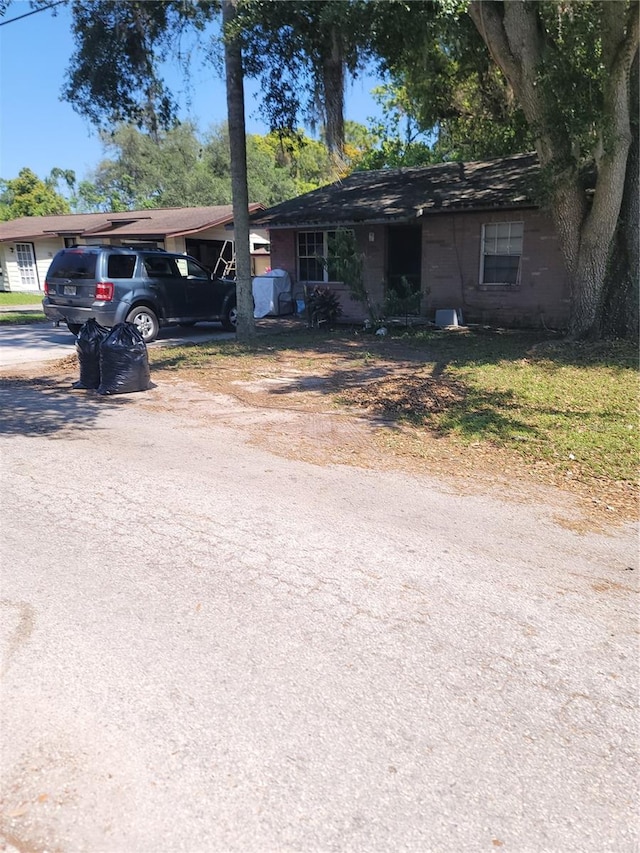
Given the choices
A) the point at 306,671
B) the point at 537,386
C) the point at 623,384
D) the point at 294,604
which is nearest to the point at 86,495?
the point at 294,604

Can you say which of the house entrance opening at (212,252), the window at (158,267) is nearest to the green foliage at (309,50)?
the window at (158,267)

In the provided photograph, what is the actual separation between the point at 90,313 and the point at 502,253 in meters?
9.90

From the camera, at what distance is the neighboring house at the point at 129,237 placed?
24.8 meters

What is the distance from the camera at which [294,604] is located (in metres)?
3.43

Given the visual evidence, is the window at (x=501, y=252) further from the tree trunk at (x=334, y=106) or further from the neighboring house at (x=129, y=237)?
the neighboring house at (x=129, y=237)

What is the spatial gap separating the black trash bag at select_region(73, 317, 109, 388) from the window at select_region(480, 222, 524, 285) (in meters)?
10.6

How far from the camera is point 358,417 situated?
7.38m

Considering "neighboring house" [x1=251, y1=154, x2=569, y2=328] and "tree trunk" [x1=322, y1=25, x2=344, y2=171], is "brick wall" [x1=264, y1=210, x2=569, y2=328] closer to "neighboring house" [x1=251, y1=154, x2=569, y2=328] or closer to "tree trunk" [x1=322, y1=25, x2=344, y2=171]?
"neighboring house" [x1=251, y1=154, x2=569, y2=328]

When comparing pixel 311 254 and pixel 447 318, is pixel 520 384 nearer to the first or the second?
pixel 447 318

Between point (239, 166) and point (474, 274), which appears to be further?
point (474, 274)

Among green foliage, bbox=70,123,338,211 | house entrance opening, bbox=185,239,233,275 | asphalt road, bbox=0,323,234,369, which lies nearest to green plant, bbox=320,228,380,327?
asphalt road, bbox=0,323,234,369

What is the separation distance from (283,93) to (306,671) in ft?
44.1

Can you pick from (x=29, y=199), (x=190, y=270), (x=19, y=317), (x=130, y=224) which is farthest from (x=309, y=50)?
(x=29, y=199)

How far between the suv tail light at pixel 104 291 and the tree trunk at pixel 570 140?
8181mm
